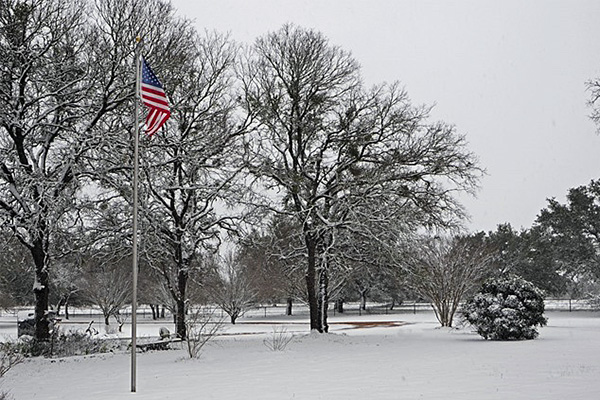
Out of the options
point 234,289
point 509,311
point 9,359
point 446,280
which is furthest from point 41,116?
point 234,289

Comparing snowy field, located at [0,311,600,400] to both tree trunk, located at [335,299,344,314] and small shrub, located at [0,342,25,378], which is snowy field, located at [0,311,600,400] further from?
tree trunk, located at [335,299,344,314]

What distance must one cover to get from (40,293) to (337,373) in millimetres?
11185

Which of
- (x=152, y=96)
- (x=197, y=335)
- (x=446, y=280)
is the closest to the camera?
(x=152, y=96)

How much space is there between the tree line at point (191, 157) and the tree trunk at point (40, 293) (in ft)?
0.15

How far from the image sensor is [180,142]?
22.1m

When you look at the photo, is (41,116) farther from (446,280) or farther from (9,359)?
(446,280)

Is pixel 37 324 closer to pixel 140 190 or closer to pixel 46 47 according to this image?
pixel 140 190

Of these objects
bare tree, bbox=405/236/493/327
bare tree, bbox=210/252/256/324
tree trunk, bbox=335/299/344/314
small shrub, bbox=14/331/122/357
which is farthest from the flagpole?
tree trunk, bbox=335/299/344/314

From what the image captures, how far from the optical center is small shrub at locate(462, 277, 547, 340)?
69.2 ft

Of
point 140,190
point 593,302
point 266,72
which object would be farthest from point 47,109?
point 593,302

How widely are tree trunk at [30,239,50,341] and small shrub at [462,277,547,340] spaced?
1435cm

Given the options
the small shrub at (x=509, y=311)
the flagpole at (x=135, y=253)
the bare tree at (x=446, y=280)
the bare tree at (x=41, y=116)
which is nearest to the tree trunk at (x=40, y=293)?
the bare tree at (x=41, y=116)

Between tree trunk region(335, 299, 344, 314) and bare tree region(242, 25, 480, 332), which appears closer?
bare tree region(242, 25, 480, 332)

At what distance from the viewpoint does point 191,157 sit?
73.4 feet
